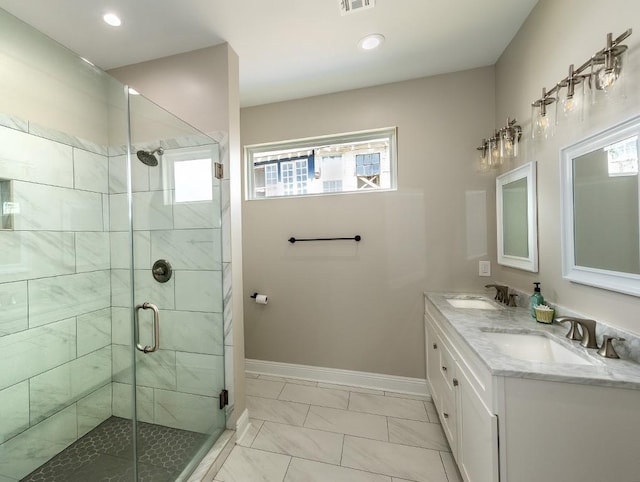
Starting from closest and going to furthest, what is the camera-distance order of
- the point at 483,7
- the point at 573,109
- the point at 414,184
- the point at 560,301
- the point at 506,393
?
the point at 506,393 → the point at 573,109 → the point at 560,301 → the point at 483,7 → the point at 414,184

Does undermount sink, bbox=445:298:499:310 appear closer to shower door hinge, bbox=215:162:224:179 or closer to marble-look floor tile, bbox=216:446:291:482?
marble-look floor tile, bbox=216:446:291:482

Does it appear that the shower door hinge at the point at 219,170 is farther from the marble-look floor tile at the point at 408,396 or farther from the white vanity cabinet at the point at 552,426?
the marble-look floor tile at the point at 408,396

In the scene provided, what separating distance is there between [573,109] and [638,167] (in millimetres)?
477

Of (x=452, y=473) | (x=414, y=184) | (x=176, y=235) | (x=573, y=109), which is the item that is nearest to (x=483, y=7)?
(x=573, y=109)

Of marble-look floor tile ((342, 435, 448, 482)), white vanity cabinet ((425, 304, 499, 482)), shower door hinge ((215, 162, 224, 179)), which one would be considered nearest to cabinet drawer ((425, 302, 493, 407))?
white vanity cabinet ((425, 304, 499, 482))

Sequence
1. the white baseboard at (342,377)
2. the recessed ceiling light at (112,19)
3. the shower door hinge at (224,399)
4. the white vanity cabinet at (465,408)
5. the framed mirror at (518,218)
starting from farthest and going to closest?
the white baseboard at (342,377) < the shower door hinge at (224,399) < the framed mirror at (518,218) < the recessed ceiling light at (112,19) < the white vanity cabinet at (465,408)

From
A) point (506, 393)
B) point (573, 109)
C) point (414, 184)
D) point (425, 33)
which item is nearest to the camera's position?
point (506, 393)

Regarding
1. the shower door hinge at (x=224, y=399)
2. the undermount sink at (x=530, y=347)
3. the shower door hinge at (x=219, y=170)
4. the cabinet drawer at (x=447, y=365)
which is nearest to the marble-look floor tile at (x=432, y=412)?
the cabinet drawer at (x=447, y=365)

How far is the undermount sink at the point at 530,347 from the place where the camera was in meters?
1.18

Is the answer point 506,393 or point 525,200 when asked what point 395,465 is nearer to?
point 506,393

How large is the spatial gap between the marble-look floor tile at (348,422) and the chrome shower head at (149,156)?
2092 millimetres

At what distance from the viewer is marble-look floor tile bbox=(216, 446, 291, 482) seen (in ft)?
4.66

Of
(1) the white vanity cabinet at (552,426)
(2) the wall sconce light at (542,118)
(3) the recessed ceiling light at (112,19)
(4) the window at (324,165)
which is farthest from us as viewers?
(4) the window at (324,165)

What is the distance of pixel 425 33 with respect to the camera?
167 cm
